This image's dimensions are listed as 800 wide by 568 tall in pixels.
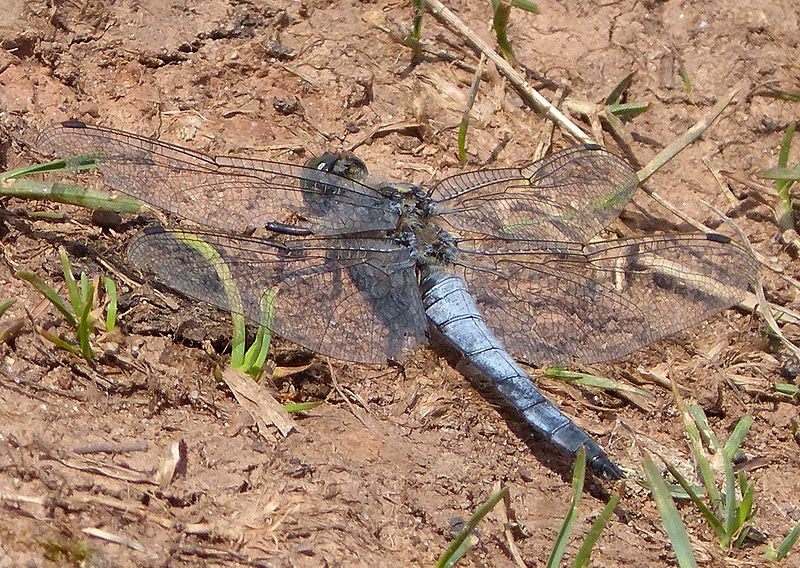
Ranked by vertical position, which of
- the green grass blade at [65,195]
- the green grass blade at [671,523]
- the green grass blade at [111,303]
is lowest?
the green grass blade at [671,523]

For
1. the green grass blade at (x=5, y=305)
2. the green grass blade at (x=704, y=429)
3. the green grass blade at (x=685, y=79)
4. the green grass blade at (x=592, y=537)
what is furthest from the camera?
the green grass blade at (x=685, y=79)

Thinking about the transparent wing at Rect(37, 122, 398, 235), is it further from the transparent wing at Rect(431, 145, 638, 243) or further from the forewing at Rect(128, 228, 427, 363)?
the transparent wing at Rect(431, 145, 638, 243)

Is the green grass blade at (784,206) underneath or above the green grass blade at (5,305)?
above

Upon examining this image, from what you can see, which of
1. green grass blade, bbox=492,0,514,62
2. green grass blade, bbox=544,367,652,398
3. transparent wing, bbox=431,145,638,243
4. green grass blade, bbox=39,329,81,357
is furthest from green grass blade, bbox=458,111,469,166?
green grass blade, bbox=39,329,81,357

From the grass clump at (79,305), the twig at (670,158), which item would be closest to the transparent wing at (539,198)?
the twig at (670,158)

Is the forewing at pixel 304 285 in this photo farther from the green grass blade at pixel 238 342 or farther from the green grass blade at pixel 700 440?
the green grass blade at pixel 700 440

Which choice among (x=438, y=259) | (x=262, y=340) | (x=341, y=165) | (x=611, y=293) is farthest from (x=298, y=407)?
(x=611, y=293)

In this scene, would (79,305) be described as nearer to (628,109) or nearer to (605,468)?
(605,468)
